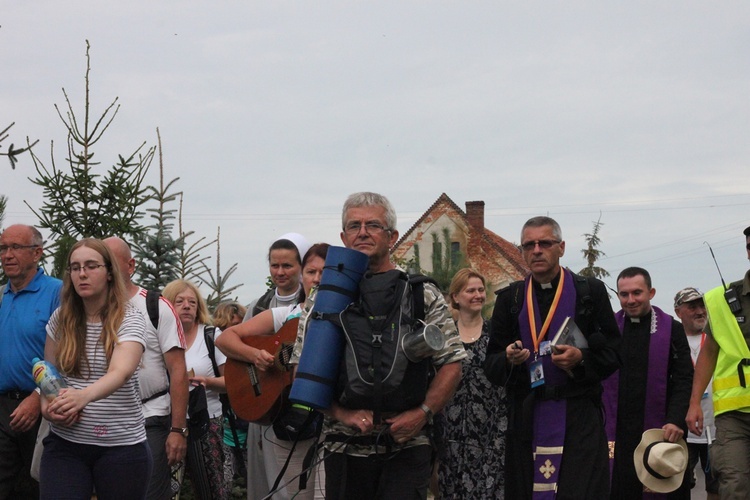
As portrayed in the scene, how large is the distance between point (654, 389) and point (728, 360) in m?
1.09

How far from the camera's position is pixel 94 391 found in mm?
5883

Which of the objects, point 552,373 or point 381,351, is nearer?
point 381,351

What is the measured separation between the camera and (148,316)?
738 cm

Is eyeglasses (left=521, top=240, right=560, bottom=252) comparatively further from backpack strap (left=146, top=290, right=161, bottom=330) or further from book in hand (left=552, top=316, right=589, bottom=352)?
backpack strap (left=146, top=290, right=161, bottom=330)

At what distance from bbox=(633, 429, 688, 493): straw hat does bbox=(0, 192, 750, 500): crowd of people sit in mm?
12

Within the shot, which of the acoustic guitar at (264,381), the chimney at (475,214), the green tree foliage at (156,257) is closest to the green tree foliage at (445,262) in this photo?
the green tree foliage at (156,257)

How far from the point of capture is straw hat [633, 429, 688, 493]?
862 centimetres

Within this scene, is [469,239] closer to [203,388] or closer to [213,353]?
[213,353]

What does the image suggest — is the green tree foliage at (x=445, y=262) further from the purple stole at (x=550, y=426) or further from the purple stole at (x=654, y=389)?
the purple stole at (x=550, y=426)

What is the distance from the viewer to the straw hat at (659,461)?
8625 millimetres

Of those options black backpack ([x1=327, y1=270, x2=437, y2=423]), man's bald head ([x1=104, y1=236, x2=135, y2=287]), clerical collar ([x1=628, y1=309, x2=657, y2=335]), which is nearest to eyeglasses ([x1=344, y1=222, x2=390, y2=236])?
black backpack ([x1=327, y1=270, x2=437, y2=423])

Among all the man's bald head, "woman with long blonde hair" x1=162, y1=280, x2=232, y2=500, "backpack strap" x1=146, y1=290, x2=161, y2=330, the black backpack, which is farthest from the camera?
"woman with long blonde hair" x1=162, y1=280, x2=232, y2=500

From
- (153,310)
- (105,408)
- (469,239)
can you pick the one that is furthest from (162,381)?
(469,239)

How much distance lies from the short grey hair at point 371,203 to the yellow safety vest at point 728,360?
135 inches
